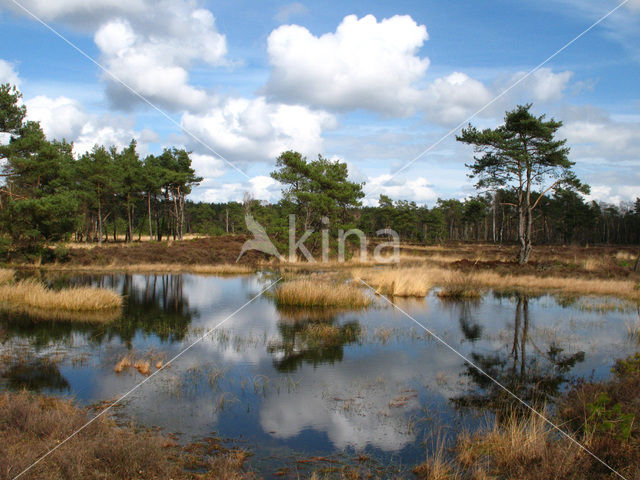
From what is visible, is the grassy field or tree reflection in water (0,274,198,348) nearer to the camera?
tree reflection in water (0,274,198,348)

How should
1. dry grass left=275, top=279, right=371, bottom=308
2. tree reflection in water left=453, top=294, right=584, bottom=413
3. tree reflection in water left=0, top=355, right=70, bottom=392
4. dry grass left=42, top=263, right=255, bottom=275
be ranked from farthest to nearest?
1. dry grass left=42, top=263, right=255, bottom=275
2. dry grass left=275, top=279, right=371, bottom=308
3. tree reflection in water left=0, top=355, right=70, bottom=392
4. tree reflection in water left=453, top=294, right=584, bottom=413

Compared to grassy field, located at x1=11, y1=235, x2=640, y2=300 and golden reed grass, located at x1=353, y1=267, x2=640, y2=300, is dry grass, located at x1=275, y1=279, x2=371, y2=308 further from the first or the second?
golden reed grass, located at x1=353, y1=267, x2=640, y2=300

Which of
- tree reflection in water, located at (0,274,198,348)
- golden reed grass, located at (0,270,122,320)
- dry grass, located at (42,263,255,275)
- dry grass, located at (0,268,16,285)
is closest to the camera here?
tree reflection in water, located at (0,274,198,348)

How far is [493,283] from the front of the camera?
2467cm

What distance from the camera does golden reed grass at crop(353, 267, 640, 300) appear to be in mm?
21438

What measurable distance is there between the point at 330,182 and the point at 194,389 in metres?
26.8

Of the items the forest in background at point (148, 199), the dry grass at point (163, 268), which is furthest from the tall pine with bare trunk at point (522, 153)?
the dry grass at point (163, 268)

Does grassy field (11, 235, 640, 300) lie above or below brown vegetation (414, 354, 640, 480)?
above

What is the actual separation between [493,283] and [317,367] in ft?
55.0

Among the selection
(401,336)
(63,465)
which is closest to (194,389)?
(63,465)

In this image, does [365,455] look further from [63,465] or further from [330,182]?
[330,182]

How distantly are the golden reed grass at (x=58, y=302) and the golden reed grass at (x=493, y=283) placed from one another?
11.9m

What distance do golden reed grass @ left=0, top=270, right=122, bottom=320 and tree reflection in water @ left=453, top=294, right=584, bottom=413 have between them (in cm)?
1245

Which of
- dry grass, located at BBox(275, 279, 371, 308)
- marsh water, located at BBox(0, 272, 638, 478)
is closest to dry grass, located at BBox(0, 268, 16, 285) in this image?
marsh water, located at BBox(0, 272, 638, 478)
